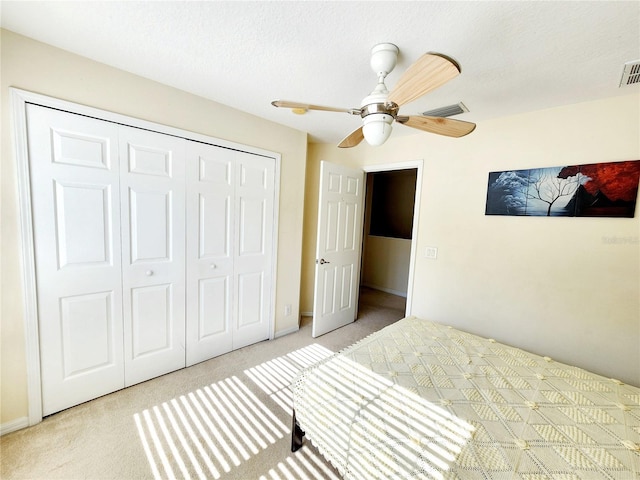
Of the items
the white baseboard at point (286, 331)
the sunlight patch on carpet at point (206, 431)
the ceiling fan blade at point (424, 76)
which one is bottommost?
the sunlight patch on carpet at point (206, 431)

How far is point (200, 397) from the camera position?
1.93 metres

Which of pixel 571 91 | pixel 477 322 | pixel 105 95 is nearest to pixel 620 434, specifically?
pixel 477 322

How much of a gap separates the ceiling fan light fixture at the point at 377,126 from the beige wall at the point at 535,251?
4.77 ft

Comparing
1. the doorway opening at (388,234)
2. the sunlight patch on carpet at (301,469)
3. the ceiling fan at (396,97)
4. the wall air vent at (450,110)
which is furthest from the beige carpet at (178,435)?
the doorway opening at (388,234)

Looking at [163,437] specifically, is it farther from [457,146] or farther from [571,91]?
[571,91]

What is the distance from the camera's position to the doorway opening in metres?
4.70

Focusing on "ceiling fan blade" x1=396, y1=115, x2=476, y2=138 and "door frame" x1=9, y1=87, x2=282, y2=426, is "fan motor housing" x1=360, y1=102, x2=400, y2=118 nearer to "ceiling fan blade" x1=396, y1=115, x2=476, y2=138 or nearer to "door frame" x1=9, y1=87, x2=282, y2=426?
"ceiling fan blade" x1=396, y1=115, x2=476, y2=138

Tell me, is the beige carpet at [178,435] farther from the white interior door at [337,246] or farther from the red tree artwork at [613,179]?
the red tree artwork at [613,179]

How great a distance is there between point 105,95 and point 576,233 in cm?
361

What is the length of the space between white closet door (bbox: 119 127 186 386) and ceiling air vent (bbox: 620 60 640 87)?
3030mm

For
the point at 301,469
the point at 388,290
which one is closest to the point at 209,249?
the point at 301,469

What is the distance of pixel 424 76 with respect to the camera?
3.74ft

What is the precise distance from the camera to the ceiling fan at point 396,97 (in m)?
1.09

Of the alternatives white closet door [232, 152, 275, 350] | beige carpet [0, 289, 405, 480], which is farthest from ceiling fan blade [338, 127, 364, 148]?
beige carpet [0, 289, 405, 480]
